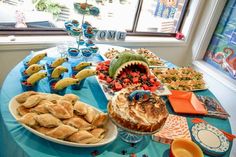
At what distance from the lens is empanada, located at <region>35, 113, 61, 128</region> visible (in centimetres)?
93

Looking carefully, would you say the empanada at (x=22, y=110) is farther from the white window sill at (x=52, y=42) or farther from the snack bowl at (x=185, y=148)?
the white window sill at (x=52, y=42)

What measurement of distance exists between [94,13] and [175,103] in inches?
32.7

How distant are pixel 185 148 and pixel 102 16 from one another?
1802 mm

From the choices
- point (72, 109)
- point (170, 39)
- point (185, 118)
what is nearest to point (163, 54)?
point (170, 39)

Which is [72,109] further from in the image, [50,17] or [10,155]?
[50,17]

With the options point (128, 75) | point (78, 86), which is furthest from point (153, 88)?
point (78, 86)

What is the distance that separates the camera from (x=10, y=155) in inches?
42.8

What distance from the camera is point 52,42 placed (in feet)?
6.86

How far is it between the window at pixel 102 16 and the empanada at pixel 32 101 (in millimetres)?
799

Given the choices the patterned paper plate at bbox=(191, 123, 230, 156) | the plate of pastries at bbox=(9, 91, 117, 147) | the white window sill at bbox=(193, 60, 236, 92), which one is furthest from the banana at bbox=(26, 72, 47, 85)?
the white window sill at bbox=(193, 60, 236, 92)

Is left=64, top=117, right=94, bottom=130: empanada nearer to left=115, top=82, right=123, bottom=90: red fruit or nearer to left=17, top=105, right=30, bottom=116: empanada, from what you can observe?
left=17, top=105, right=30, bottom=116: empanada


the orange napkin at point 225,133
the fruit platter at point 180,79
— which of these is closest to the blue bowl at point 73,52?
the fruit platter at point 180,79

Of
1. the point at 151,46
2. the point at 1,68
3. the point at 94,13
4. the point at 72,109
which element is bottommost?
the point at 1,68

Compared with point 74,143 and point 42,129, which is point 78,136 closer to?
point 74,143
